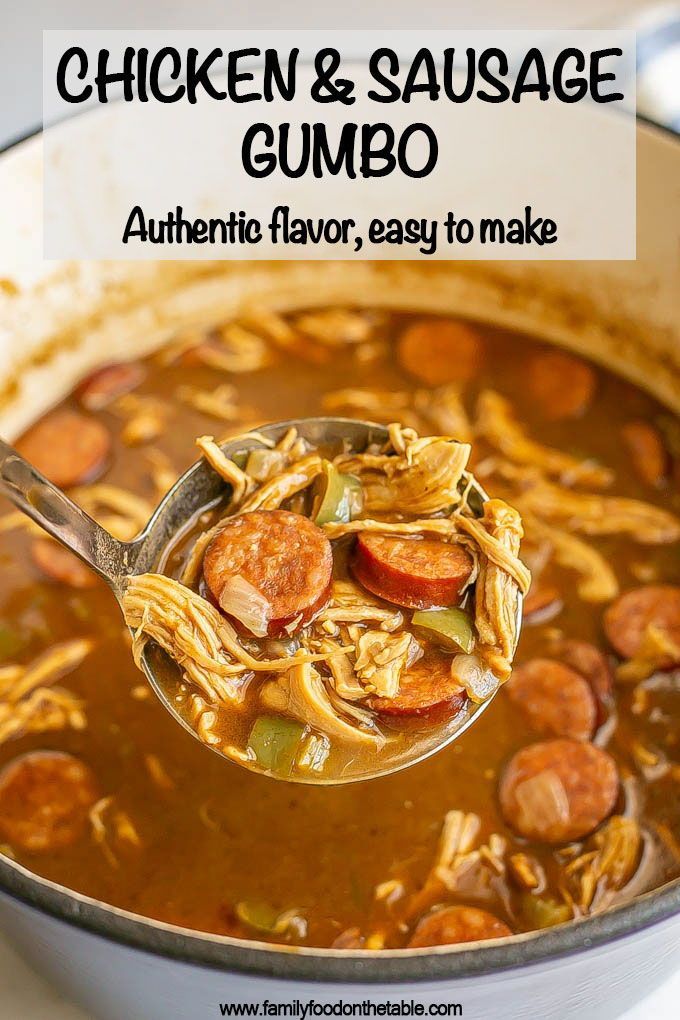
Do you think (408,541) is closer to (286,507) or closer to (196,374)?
(286,507)

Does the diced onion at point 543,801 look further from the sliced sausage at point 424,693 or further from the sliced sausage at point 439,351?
the sliced sausage at point 439,351

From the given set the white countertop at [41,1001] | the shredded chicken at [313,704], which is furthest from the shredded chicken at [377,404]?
the white countertop at [41,1001]

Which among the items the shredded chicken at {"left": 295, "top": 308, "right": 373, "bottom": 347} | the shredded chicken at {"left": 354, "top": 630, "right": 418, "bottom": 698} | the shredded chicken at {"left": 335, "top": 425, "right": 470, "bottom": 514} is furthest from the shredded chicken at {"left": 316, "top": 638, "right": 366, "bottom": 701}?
the shredded chicken at {"left": 295, "top": 308, "right": 373, "bottom": 347}

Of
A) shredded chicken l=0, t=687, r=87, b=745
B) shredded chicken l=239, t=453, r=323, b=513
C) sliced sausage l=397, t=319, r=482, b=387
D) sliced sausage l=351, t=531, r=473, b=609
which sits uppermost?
sliced sausage l=397, t=319, r=482, b=387

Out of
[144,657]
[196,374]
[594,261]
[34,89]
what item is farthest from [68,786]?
[34,89]

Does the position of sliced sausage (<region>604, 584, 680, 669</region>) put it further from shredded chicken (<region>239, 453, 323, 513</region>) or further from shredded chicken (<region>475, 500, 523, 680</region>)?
shredded chicken (<region>239, 453, 323, 513</region>)

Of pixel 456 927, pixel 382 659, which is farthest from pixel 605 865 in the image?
pixel 382 659
